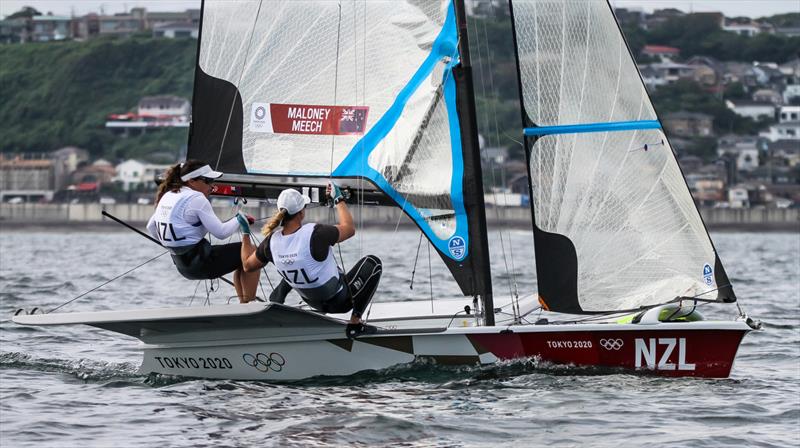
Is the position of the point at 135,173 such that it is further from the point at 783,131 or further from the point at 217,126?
the point at 217,126

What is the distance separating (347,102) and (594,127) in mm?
1940

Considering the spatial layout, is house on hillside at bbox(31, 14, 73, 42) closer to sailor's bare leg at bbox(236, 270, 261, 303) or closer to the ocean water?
the ocean water

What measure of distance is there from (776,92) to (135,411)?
130 meters

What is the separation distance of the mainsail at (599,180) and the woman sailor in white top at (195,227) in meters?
2.32

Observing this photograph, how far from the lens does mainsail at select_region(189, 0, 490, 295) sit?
1045cm

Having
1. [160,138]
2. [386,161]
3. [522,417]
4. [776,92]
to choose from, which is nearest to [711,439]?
[522,417]

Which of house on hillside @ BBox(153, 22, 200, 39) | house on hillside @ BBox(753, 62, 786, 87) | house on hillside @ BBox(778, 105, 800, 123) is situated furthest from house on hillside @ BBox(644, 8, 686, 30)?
house on hillside @ BBox(153, 22, 200, 39)

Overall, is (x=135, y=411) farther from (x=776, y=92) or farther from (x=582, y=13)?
(x=776, y=92)

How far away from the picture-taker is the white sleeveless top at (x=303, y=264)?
9359 mm

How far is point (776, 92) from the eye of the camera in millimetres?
131875

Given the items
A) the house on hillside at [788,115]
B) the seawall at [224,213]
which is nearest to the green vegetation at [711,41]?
the house on hillside at [788,115]

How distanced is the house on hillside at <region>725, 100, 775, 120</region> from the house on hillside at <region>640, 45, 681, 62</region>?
1658 cm

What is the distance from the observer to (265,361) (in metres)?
9.85

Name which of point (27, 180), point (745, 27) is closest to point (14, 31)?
point (27, 180)
